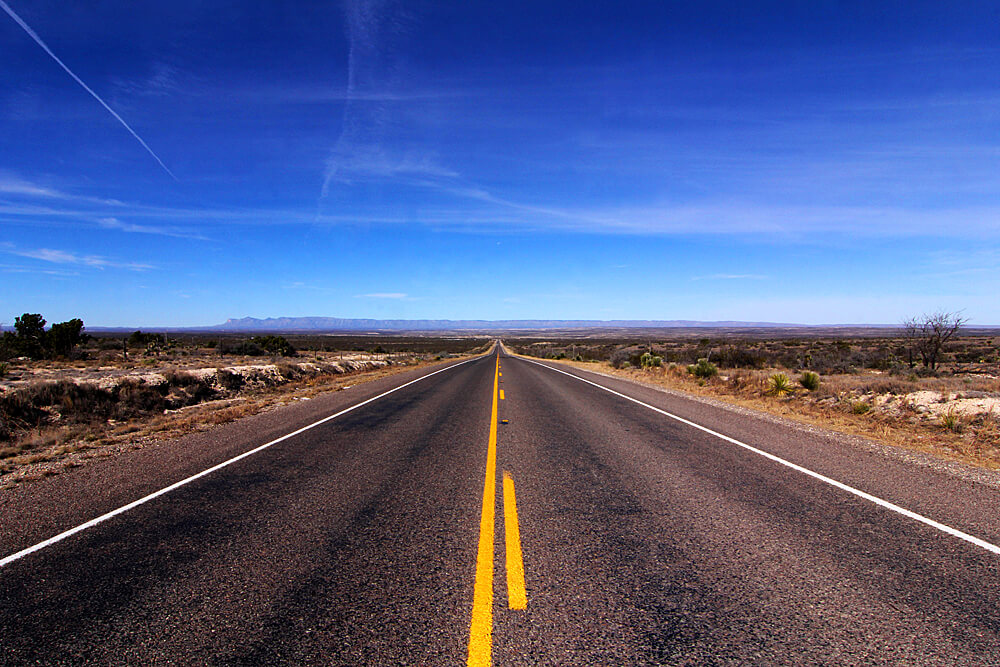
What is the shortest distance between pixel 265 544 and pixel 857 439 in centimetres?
1053

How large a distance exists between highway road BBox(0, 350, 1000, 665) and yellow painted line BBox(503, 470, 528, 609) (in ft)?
0.08

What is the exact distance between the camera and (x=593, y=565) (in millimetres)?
4039

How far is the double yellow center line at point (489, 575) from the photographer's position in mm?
2971

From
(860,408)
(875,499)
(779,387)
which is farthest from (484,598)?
(779,387)

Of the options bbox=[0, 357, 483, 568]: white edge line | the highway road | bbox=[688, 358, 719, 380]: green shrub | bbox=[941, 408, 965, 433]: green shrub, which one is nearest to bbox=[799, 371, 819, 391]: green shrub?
bbox=[941, 408, 965, 433]: green shrub

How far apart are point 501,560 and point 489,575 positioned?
295mm

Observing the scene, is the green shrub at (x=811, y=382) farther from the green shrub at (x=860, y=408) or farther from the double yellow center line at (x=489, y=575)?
the double yellow center line at (x=489, y=575)

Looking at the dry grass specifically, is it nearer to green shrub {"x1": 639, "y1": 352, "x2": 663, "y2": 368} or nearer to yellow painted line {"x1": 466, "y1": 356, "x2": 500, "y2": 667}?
yellow painted line {"x1": 466, "y1": 356, "x2": 500, "y2": 667}

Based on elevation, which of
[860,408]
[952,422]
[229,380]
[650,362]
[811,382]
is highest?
[229,380]

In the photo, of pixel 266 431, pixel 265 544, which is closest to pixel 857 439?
pixel 265 544

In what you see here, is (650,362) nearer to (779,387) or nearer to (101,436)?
(779,387)

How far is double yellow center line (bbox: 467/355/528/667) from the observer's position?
9.75ft

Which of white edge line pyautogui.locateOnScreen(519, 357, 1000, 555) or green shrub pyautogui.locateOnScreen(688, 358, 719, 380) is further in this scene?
green shrub pyautogui.locateOnScreen(688, 358, 719, 380)

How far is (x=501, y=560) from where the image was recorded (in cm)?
410
